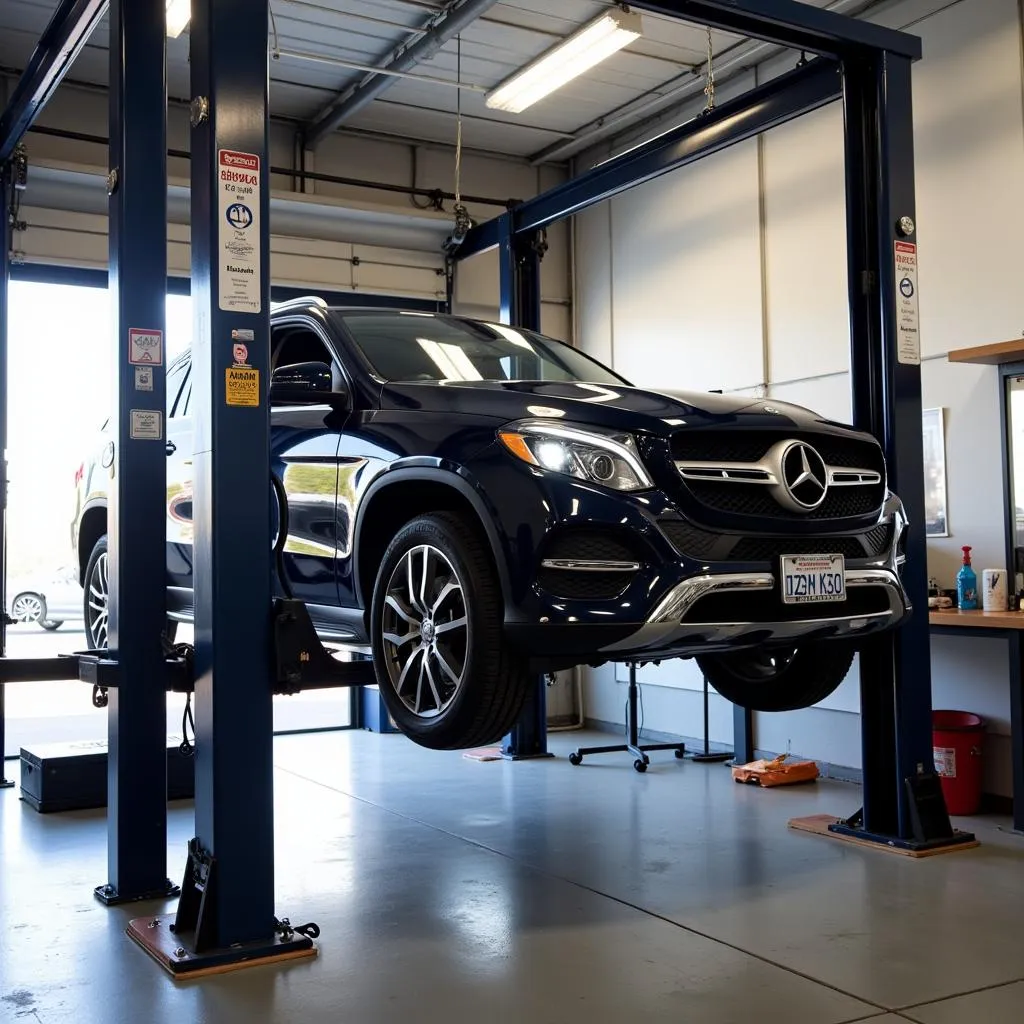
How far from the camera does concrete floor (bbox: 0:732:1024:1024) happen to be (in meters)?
3.06

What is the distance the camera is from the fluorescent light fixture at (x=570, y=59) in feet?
19.7

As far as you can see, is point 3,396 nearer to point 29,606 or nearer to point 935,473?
point 935,473

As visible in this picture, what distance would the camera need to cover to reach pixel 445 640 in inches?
135

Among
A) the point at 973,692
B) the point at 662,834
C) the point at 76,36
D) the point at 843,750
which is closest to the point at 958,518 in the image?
the point at 973,692

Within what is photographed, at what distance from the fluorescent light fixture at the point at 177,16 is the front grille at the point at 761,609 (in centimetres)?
381

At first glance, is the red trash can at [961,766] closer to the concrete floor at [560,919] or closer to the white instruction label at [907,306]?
the concrete floor at [560,919]

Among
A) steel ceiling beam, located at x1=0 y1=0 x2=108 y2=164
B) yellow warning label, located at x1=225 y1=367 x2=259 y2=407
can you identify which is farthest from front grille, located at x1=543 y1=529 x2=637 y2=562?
steel ceiling beam, located at x1=0 y1=0 x2=108 y2=164

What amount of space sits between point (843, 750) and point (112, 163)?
15.7 feet

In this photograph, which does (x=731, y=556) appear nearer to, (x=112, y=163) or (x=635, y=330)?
(x=112, y=163)

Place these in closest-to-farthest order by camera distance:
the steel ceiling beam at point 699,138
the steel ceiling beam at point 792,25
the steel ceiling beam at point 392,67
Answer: the steel ceiling beam at point 792,25
the steel ceiling beam at point 699,138
the steel ceiling beam at point 392,67

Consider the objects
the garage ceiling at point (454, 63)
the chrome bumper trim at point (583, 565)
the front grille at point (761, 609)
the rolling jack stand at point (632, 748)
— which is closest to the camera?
the chrome bumper trim at point (583, 565)

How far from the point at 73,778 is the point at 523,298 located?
382 cm

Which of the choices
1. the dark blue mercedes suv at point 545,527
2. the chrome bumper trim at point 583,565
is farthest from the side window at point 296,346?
the chrome bumper trim at point 583,565

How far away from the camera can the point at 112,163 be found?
4.24m
